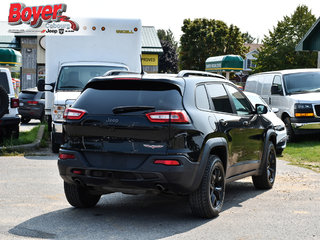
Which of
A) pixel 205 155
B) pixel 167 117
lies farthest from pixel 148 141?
pixel 205 155

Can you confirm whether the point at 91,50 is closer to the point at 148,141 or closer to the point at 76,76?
the point at 76,76

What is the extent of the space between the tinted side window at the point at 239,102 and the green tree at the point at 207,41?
2743 inches

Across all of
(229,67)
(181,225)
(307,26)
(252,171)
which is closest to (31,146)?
(252,171)

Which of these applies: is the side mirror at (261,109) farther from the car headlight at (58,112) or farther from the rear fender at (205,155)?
the car headlight at (58,112)

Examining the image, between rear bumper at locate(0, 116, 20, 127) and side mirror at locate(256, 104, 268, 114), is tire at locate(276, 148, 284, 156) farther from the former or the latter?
rear bumper at locate(0, 116, 20, 127)

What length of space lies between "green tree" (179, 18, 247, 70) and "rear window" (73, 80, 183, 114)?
235 ft

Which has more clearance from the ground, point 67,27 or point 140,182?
point 67,27

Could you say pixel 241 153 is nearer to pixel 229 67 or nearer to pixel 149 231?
pixel 149 231

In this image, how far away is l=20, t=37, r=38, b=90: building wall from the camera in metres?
46.1

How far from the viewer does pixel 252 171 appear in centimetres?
828

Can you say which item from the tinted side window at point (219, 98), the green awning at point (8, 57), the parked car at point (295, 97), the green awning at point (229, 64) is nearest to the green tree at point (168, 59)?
the green awning at point (229, 64)

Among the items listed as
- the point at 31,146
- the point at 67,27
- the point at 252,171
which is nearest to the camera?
the point at 252,171

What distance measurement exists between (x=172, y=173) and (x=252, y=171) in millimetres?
2464

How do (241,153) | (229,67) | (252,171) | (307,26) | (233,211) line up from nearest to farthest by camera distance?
1. (233,211)
2. (241,153)
3. (252,171)
4. (229,67)
5. (307,26)
